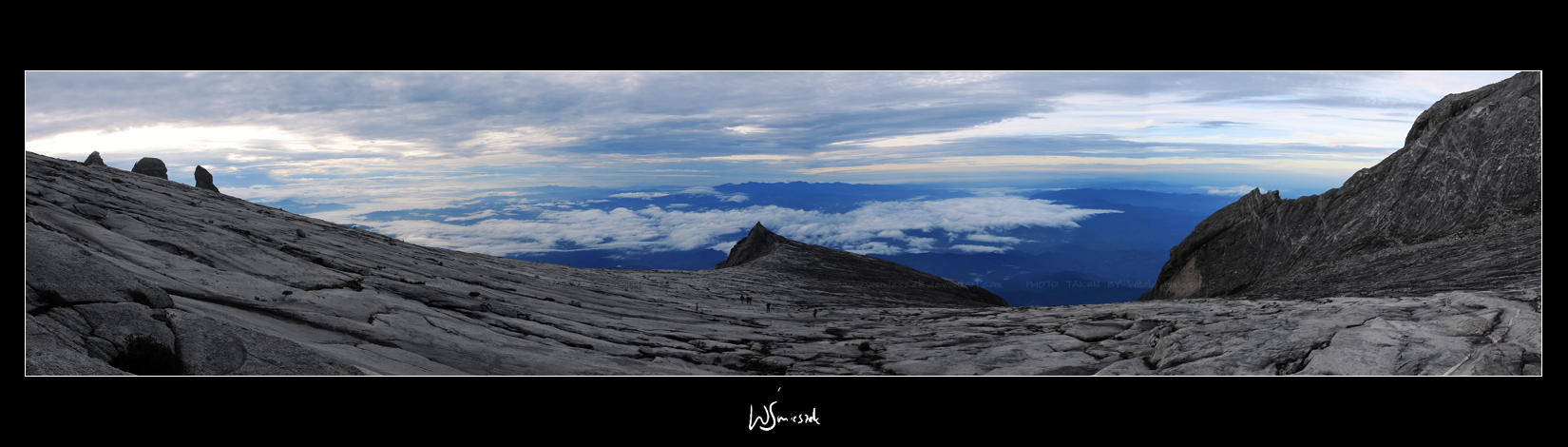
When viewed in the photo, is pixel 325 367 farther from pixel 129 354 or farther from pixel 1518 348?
pixel 1518 348

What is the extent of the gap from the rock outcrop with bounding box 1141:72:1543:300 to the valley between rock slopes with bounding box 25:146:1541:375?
7610 mm

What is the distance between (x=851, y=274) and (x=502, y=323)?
28.5 metres

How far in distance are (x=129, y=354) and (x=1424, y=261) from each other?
33.4 m

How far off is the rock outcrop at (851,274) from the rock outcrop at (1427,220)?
13.7 metres

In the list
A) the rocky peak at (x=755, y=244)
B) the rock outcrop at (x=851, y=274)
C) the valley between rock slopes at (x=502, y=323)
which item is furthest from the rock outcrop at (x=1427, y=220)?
the rocky peak at (x=755, y=244)

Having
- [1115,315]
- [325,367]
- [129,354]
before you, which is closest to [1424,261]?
[1115,315]

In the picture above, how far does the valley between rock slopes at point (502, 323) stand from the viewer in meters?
8.12

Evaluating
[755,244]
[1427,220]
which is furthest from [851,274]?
[1427,220]

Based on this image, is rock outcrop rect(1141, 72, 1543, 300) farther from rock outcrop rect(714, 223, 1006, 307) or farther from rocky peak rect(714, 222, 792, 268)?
rocky peak rect(714, 222, 792, 268)

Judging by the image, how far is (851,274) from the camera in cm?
4050

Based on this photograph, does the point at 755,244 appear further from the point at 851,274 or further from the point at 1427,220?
the point at 1427,220

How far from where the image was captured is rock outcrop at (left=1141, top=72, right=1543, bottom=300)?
19.9 metres

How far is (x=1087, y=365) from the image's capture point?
39.5 feet

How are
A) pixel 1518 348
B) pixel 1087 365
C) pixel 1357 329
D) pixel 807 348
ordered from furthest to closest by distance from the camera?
pixel 807 348 < pixel 1087 365 < pixel 1357 329 < pixel 1518 348
